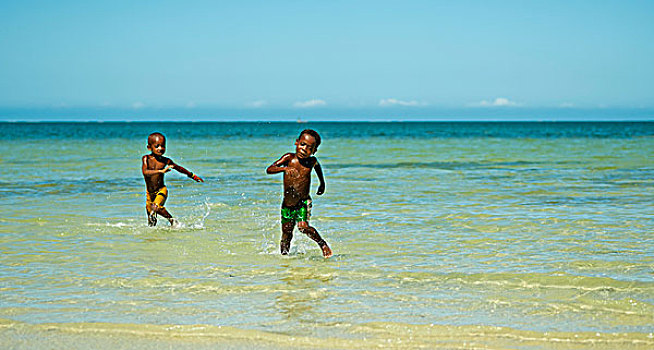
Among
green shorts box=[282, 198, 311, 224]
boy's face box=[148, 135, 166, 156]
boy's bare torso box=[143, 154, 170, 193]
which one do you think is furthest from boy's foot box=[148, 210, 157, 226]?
green shorts box=[282, 198, 311, 224]

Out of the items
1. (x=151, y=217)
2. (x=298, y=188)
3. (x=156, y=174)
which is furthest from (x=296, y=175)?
(x=151, y=217)

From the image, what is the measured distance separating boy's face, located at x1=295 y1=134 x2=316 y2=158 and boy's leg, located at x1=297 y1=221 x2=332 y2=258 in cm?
73

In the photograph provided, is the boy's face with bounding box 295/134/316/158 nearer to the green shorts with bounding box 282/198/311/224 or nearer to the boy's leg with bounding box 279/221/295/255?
the green shorts with bounding box 282/198/311/224

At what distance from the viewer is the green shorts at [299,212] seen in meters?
7.78

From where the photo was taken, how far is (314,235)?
7.63 m

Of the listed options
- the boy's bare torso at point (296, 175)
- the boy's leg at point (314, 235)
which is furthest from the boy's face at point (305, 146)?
the boy's leg at point (314, 235)

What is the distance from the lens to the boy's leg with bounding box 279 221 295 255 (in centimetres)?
782

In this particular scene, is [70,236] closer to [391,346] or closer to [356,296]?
[356,296]

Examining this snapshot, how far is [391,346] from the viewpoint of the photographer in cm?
480

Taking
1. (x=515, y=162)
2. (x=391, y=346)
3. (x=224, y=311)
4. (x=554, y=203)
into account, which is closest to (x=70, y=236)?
(x=224, y=311)

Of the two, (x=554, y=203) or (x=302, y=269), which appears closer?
(x=302, y=269)

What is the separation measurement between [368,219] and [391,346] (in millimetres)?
5959

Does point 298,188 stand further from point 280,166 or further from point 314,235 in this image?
point 314,235

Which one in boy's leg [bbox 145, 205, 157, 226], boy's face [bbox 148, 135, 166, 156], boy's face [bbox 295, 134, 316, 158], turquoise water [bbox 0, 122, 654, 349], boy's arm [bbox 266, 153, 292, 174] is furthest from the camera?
boy's leg [bbox 145, 205, 157, 226]
